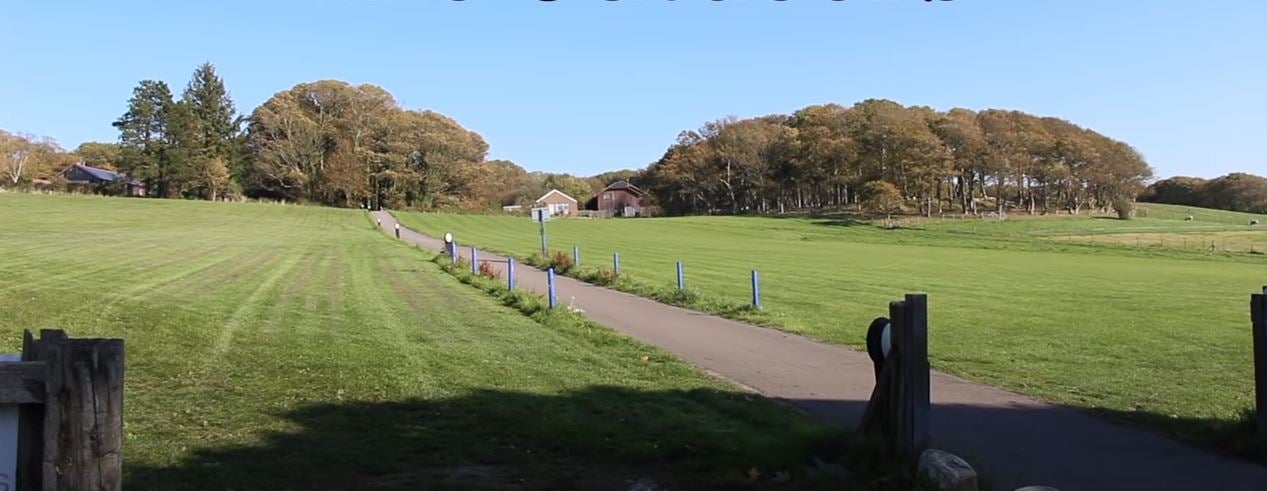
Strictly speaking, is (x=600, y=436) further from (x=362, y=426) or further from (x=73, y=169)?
(x=73, y=169)

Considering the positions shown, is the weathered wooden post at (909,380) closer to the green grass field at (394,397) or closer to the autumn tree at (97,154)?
the green grass field at (394,397)

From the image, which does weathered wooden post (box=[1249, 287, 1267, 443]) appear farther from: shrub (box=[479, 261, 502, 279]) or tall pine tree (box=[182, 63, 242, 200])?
tall pine tree (box=[182, 63, 242, 200])

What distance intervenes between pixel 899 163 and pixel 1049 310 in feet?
Answer: 288

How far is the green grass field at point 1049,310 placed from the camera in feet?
32.4

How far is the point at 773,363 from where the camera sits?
1180 cm

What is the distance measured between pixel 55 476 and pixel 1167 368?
11899 mm

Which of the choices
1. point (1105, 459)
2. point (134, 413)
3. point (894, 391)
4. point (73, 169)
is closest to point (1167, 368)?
point (1105, 459)

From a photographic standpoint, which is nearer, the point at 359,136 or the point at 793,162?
the point at 359,136

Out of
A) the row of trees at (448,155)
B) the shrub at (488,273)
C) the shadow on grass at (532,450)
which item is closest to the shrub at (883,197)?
the row of trees at (448,155)

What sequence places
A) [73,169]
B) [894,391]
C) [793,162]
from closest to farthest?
1. [894,391]
2. [73,169]
3. [793,162]

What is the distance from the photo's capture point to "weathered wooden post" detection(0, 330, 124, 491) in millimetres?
3258

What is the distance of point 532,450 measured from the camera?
262 inches

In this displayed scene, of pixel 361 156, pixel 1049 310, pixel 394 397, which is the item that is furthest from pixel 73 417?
pixel 361 156

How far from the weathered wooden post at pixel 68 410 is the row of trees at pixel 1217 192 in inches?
6327
